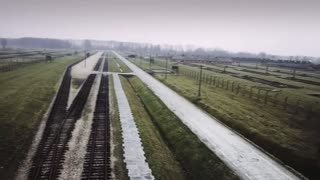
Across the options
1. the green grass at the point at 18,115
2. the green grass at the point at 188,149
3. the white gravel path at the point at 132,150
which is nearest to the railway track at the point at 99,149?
the white gravel path at the point at 132,150

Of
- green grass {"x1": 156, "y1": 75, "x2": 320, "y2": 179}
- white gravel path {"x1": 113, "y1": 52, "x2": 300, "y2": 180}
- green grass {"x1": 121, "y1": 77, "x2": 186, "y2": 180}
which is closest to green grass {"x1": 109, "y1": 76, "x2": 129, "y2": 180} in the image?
green grass {"x1": 121, "y1": 77, "x2": 186, "y2": 180}

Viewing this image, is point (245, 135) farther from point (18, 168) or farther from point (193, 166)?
point (18, 168)

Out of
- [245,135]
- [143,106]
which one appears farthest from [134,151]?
[143,106]

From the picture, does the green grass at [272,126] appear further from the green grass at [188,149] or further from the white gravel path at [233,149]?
the green grass at [188,149]

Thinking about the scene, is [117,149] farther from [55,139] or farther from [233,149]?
[233,149]

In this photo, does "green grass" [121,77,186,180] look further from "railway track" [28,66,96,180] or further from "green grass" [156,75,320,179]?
"green grass" [156,75,320,179]

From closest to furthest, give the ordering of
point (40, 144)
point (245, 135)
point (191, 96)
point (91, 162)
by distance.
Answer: point (91, 162), point (40, 144), point (245, 135), point (191, 96)
